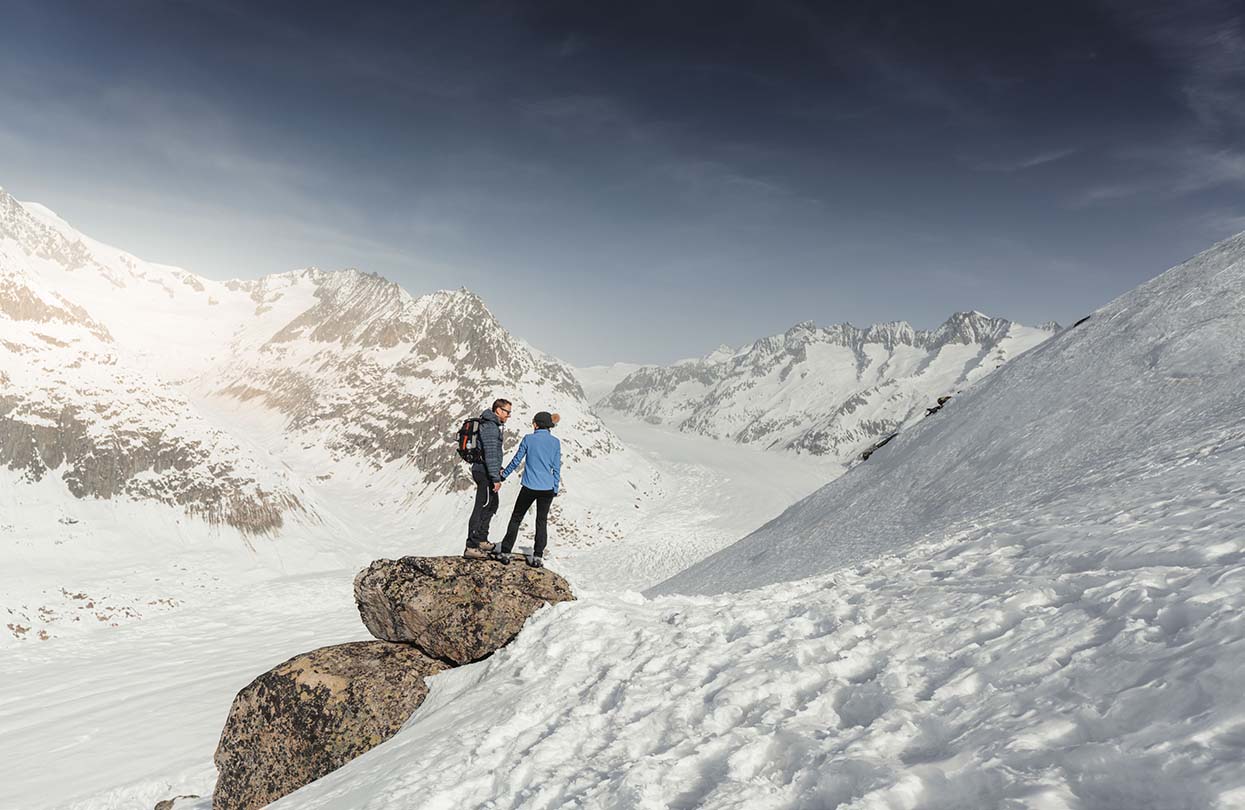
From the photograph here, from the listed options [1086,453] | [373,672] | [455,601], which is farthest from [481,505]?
[1086,453]

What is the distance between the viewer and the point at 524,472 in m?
11.3

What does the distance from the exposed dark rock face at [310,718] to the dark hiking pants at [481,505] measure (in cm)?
275

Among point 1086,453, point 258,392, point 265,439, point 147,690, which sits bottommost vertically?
point 147,690

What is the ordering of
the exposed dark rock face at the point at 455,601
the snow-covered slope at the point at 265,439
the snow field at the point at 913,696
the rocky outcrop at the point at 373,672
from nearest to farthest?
the snow field at the point at 913,696, the rocky outcrop at the point at 373,672, the exposed dark rock face at the point at 455,601, the snow-covered slope at the point at 265,439

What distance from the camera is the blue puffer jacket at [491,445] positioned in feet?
37.2

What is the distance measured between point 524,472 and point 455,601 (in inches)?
104

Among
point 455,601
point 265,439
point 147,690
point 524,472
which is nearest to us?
point 455,601

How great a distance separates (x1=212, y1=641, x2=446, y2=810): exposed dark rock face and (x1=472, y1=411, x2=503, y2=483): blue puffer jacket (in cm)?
365

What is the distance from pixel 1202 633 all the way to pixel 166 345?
171 metres

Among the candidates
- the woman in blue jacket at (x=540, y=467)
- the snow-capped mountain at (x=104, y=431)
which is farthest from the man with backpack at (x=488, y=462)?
the snow-capped mountain at (x=104, y=431)

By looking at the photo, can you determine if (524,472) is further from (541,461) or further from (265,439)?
(265,439)

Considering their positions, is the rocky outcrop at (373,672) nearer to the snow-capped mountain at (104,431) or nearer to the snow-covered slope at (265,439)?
the snow-covered slope at (265,439)

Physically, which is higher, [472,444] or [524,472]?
[472,444]

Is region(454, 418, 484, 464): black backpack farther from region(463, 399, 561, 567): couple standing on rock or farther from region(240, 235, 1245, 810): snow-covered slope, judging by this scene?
region(240, 235, 1245, 810): snow-covered slope
